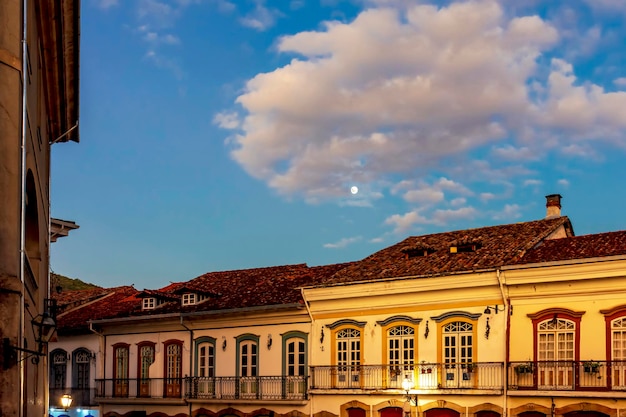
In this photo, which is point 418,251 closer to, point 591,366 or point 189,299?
point 591,366

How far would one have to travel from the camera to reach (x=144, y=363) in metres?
41.1

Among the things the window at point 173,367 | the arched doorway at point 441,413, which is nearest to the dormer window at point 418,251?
the arched doorway at point 441,413

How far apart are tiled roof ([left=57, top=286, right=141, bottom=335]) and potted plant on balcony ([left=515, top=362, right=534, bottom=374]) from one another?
1958 cm

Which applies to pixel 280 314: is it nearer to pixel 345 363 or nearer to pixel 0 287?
pixel 345 363

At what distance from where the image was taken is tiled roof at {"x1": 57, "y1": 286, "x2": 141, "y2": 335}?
43.1 meters

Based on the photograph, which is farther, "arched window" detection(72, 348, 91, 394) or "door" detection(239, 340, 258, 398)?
"arched window" detection(72, 348, 91, 394)

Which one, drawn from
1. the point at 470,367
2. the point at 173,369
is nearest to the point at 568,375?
the point at 470,367

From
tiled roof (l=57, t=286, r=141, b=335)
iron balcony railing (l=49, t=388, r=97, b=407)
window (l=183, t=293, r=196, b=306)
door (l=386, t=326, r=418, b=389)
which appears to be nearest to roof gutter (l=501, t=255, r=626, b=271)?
door (l=386, t=326, r=418, b=389)

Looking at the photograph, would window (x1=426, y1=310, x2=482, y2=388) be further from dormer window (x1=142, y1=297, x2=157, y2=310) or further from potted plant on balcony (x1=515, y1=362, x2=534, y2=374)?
dormer window (x1=142, y1=297, x2=157, y2=310)

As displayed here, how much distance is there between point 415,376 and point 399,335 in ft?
5.48

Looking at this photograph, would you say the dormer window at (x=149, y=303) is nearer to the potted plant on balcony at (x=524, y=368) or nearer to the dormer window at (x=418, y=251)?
the dormer window at (x=418, y=251)

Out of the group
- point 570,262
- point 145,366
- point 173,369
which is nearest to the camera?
point 570,262

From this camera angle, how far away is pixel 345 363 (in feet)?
112

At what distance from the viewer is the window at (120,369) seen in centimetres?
4122
